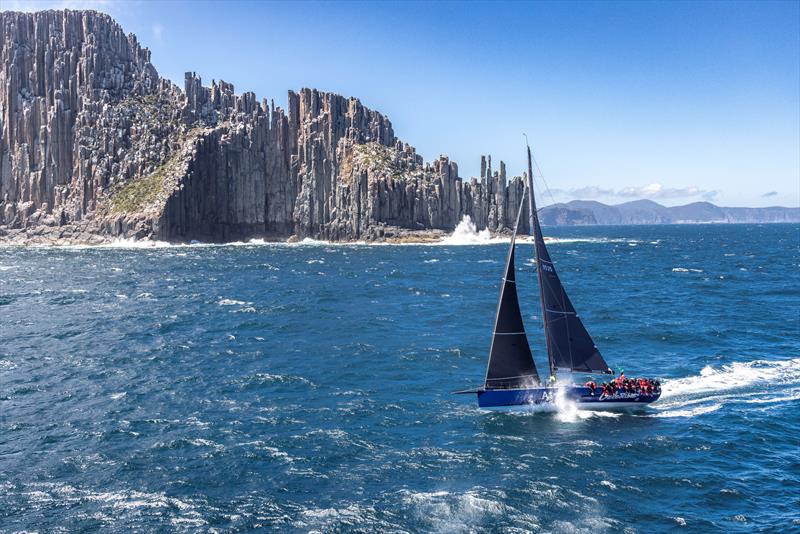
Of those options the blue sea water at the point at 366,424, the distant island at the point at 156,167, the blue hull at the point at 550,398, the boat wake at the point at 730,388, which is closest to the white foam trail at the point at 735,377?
the boat wake at the point at 730,388

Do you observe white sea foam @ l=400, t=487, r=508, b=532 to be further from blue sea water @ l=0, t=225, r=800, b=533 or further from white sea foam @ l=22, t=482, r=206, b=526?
white sea foam @ l=22, t=482, r=206, b=526

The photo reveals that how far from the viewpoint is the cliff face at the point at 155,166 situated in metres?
174

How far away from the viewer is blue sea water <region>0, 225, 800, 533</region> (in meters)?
24.9

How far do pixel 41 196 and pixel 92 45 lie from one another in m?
52.7

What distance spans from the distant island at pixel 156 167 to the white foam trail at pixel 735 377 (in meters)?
144

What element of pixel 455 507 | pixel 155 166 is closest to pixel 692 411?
pixel 455 507

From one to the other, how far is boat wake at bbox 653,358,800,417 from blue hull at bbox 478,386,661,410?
1.88 meters

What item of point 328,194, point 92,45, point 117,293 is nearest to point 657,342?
point 117,293

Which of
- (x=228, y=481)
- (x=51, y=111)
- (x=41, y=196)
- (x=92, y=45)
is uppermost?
(x=92, y=45)

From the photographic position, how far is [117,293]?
79.3 meters

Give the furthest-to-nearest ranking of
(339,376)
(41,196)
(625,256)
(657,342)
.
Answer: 1. (41,196)
2. (625,256)
3. (657,342)
4. (339,376)

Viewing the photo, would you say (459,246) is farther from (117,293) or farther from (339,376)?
(339,376)

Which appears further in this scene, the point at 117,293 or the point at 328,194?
the point at 328,194

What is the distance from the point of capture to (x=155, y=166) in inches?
7210
